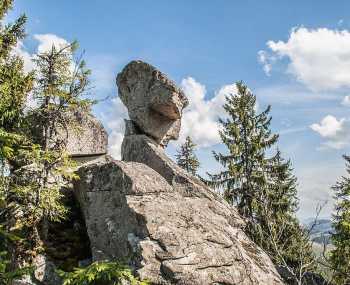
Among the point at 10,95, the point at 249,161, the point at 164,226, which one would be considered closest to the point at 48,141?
the point at 10,95

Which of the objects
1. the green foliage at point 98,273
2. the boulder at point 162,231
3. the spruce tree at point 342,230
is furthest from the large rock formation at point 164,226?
the spruce tree at point 342,230

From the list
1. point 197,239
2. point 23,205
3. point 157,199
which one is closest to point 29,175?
point 23,205

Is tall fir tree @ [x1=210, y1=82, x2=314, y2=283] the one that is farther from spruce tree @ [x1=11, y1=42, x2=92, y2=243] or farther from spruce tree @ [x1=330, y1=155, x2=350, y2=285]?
spruce tree @ [x1=11, y1=42, x2=92, y2=243]

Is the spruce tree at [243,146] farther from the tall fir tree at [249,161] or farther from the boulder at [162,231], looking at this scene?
the boulder at [162,231]

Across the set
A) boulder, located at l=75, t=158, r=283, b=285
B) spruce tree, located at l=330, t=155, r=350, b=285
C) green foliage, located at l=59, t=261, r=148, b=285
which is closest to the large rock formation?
boulder, located at l=75, t=158, r=283, b=285

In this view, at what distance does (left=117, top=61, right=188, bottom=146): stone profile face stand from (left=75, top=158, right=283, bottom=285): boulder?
4.64m

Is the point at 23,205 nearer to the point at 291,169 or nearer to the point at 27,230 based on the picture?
the point at 27,230

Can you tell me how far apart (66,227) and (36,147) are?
3.78 metres

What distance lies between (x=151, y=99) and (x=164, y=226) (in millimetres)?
7937

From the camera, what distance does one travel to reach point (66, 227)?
14.6 meters

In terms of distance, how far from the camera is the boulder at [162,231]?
10.6 m

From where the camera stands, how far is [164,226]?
11508 mm

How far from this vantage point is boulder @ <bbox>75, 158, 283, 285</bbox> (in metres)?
10.6

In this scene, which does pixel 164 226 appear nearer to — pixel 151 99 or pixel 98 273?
pixel 98 273
